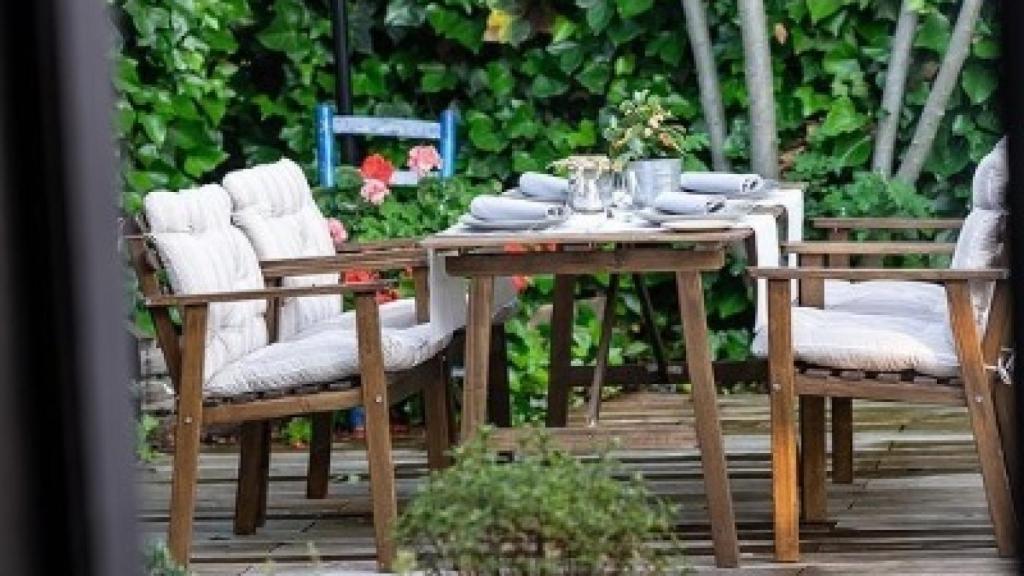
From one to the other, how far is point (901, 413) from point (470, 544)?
12.2 feet

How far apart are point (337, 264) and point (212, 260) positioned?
0.43 meters

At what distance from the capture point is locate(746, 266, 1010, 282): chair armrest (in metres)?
4.18

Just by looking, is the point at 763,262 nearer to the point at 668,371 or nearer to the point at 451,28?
the point at 668,371

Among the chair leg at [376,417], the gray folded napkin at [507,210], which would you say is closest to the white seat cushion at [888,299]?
the gray folded napkin at [507,210]

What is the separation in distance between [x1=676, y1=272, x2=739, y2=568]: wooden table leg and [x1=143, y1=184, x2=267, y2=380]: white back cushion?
3.18 ft

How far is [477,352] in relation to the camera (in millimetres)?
4512

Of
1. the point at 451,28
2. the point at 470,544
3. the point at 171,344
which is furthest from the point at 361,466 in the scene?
the point at 470,544

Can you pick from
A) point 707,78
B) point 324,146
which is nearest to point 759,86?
point 707,78

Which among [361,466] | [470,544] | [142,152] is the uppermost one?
[142,152]

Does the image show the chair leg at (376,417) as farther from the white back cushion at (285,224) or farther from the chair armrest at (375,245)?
the chair armrest at (375,245)

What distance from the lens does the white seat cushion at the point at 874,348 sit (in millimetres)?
4277

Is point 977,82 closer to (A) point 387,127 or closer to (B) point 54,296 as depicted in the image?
(A) point 387,127

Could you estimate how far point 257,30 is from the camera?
723 cm

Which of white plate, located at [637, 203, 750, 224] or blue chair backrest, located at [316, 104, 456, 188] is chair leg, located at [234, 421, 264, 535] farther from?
blue chair backrest, located at [316, 104, 456, 188]
